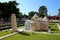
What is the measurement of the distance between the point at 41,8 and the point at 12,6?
127 feet

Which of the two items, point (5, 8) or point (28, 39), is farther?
point (5, 8)

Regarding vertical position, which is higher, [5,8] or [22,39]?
[5,8]

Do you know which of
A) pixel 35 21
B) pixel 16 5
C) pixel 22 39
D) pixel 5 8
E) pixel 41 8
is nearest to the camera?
pixel 22 39

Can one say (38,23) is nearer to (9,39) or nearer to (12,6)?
(9,39)

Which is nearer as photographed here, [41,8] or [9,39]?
[9,39]

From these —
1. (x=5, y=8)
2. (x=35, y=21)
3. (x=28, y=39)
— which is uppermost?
(x=5, y=8)

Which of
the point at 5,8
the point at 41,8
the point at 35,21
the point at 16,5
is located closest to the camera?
the point at 35,21

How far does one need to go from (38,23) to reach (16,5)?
29581 mm

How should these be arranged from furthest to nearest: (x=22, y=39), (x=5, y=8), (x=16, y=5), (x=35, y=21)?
(x=16, y=5), (x=5, y=8), (x=35, y=21), (x=22, y=39)

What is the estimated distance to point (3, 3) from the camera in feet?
174

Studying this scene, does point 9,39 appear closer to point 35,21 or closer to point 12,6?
point 35,21

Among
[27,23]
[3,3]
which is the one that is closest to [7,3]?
[3,3]

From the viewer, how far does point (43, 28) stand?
2828cm

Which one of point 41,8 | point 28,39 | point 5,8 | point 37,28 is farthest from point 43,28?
point 41,8
